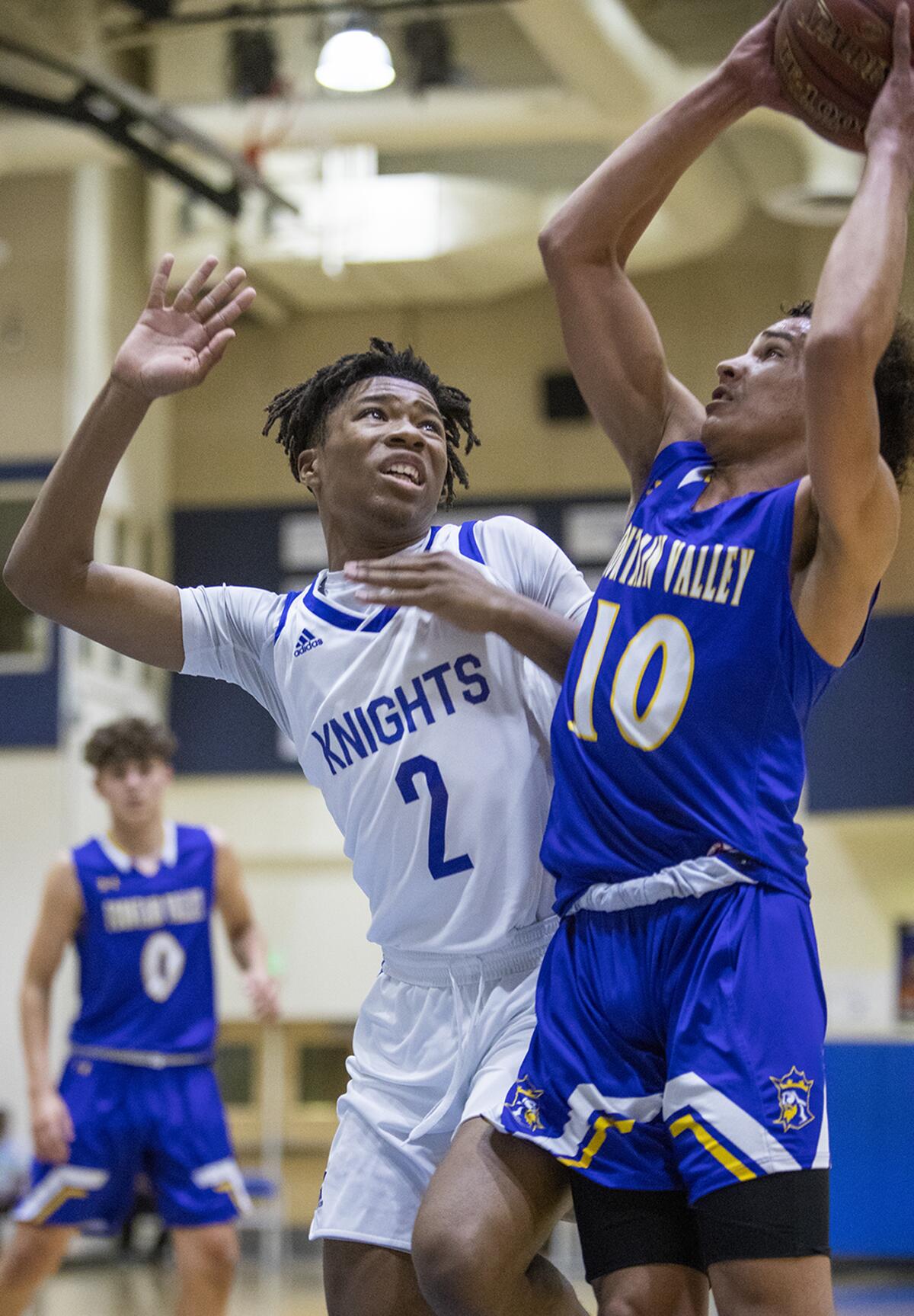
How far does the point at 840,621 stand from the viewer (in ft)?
8.38

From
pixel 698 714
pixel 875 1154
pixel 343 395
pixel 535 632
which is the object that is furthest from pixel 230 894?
pixel 875 1154

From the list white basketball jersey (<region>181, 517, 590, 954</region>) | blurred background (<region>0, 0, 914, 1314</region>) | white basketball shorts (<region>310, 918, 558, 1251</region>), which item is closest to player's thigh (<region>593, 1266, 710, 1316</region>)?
white basketball shorts (<region>310, 918, 558, 1251</region>)

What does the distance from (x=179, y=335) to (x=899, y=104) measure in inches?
50.1

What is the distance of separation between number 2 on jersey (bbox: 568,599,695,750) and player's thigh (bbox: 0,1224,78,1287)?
3.61 meters

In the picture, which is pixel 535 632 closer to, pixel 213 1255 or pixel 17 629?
pixel 213 1255

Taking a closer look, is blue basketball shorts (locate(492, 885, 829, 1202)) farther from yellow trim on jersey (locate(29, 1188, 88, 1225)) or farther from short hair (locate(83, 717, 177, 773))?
short hair (locate(83, 717, 177, 773))

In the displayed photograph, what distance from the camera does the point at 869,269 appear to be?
2482mm

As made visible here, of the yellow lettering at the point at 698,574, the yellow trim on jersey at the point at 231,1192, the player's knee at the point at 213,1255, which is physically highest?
the yellow lettering at the point at 698,574

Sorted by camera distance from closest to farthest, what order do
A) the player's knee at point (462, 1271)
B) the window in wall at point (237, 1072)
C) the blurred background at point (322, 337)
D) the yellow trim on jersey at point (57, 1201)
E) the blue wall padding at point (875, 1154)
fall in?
the player's knee at point (462, 1271)
the yellow trim on jersey at point (57, 1201)
the blue wall padding at point (875, 1154)
the blurred background at point (322, 337)
the window in wall at point (237, 1072)

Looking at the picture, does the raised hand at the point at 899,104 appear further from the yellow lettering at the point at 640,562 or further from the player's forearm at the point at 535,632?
the player's forearm at the point at 535,632

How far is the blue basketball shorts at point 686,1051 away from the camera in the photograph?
7.98 ft

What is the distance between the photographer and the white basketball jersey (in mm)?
2967

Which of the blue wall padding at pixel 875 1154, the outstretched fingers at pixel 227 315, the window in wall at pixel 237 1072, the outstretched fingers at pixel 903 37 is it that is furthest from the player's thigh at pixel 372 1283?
the window in wall at pixel 237 1072

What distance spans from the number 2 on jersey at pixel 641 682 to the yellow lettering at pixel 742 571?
87 mm
